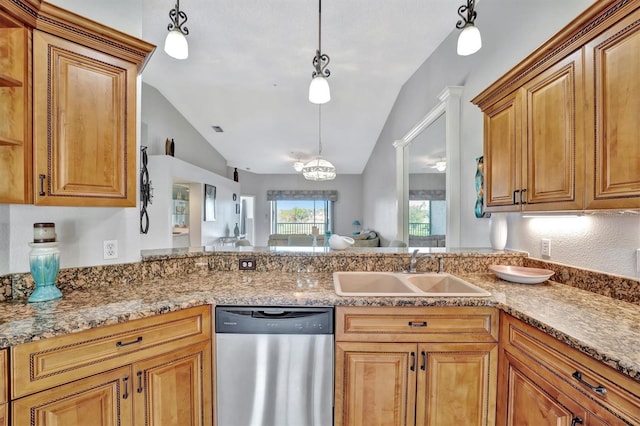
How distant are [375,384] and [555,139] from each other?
55.9 inches

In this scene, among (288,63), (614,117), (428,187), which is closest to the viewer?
(614,117)

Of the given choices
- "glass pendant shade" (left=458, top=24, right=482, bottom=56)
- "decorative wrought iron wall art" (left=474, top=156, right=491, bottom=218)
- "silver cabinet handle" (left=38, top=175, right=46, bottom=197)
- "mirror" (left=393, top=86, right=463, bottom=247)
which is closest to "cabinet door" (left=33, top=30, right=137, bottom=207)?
"silver cabinet handle" (left=38, top=175, right=46, bottom=197)

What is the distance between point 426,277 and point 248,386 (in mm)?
1211

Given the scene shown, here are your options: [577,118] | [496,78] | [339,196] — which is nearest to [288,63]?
[496,78]

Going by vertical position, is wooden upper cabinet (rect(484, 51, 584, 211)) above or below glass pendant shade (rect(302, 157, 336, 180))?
below

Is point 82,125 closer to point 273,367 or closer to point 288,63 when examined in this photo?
point 273,367

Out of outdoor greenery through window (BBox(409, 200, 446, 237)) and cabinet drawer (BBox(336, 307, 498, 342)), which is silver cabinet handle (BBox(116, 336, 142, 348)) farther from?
outdoor greenery through window (BBox(409, 200, 446, 237))

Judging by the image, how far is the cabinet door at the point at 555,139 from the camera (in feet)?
3.83

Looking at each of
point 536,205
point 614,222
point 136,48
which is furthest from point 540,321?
point 136,48

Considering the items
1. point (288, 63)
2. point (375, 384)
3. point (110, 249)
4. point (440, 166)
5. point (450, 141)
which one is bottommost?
point (375, 384)

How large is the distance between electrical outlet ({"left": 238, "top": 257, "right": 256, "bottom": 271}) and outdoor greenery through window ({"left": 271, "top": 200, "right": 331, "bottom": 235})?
707cm

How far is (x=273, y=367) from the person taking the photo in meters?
1.33

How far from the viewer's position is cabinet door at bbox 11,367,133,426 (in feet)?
3.13

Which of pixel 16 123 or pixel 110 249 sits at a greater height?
pixel 16 123
